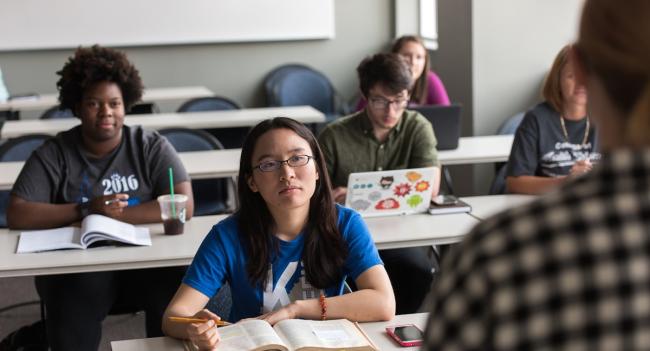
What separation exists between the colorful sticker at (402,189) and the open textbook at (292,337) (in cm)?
114

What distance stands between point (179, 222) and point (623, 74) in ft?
7.55

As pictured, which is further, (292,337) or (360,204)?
(360,204)

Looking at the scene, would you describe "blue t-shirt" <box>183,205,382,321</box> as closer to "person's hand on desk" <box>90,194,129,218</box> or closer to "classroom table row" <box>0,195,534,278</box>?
"classroom table row" <box>0,195,534,278</box>

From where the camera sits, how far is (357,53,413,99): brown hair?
3.29m

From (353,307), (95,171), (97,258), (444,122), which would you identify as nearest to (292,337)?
(353,307)

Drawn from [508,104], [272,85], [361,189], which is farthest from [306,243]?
[272,85]

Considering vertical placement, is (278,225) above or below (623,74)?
below

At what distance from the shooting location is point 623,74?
0.70m

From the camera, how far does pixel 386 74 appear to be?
130 inches

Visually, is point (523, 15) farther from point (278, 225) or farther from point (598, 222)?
point (598, 222)

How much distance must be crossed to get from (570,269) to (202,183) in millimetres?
3701

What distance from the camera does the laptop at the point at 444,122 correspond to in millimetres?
4078

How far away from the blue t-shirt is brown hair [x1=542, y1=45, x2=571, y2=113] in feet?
4.78

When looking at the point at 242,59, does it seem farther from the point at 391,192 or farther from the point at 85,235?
the point at 85,235
